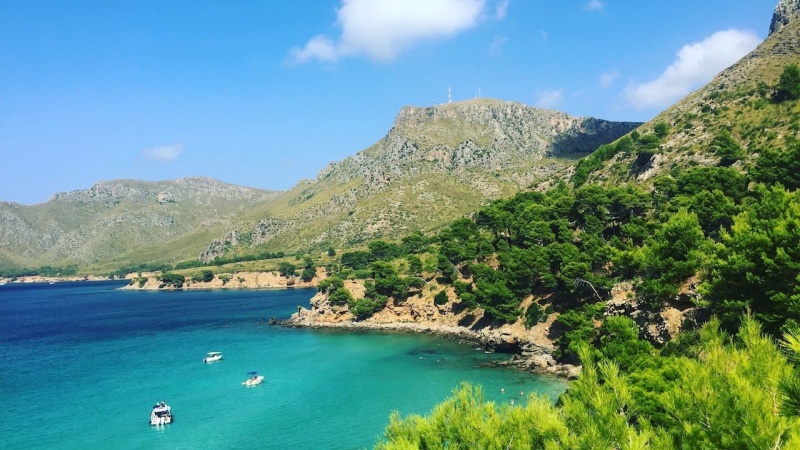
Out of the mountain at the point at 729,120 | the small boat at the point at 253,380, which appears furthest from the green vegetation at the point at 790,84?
the small boat at the point at 253,380

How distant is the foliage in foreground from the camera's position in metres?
11.5

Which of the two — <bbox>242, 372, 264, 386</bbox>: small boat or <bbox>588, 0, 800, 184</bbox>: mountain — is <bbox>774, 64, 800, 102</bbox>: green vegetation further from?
<bbox>242, 372, 264, 386</bbox>: small boat

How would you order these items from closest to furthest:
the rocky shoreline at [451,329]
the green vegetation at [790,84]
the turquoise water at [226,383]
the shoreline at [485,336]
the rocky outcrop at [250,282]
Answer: the turquoise water at [226,383]
the shoreline at [485,336]
the rocky shoreline at [451,329]
the green vegetation at [790,84]
the rocky outcrop at [250,282]

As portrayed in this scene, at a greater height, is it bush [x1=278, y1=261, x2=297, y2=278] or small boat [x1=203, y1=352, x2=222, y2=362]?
bush [x1=278, y1=261, x2=297, y2=278]

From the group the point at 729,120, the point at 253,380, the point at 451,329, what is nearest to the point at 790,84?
the point at 729,120

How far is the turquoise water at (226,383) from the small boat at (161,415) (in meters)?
1.08

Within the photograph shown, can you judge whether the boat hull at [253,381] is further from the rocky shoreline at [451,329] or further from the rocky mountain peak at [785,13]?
the rocky mountain peak at [785,13]

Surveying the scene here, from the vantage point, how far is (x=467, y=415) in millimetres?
20891

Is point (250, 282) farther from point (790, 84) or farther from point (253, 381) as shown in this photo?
point (790, 84)

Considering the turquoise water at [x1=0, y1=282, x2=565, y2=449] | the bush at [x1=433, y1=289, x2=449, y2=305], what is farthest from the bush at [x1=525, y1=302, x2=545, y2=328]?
the bush at [x1=433, y1=289, x2=449, y2=305]

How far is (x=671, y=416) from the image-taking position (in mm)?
15492

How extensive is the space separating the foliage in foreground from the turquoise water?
2248 cm

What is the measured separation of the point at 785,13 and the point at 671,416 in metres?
139

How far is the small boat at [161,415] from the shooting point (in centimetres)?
4732
